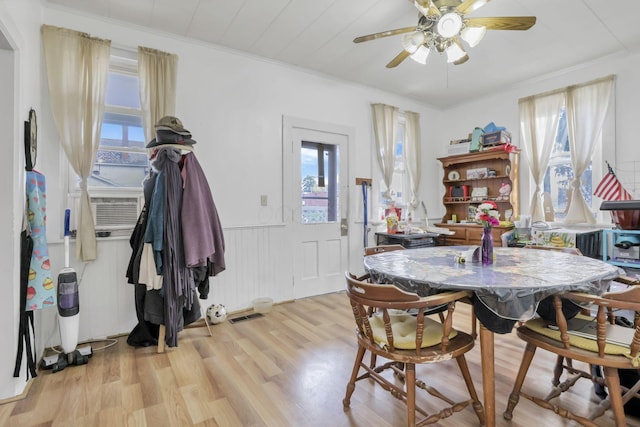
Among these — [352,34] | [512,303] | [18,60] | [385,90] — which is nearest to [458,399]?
[512,303]

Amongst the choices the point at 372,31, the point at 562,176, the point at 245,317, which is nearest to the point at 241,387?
the point at 245,317

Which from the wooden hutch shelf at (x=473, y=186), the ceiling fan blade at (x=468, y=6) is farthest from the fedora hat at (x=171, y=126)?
the wooden hutch shelf at (x=473, y=186)

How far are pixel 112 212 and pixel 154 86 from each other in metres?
1.20

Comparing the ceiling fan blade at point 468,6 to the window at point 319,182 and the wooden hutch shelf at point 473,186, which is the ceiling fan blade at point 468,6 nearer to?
the window at point 319,182

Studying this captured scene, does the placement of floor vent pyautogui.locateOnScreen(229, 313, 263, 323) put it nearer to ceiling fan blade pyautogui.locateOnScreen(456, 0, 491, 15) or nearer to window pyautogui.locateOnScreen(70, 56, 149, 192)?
window pyautogui.locateOnScreen(70, 56, 149, 192)

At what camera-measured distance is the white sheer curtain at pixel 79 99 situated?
254 centimetres

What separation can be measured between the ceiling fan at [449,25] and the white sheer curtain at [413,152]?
8.26ft

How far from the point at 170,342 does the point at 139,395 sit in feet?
1.71

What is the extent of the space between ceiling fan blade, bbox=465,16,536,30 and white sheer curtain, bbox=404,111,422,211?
2796 millimetres

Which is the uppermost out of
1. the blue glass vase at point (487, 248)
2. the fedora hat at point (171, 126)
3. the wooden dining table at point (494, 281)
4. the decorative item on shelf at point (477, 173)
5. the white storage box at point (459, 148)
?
the white storage box at point (459, 148)

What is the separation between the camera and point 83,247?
2.61 m

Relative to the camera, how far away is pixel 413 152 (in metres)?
4.92

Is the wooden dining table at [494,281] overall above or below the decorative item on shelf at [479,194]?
below

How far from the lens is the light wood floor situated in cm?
172
